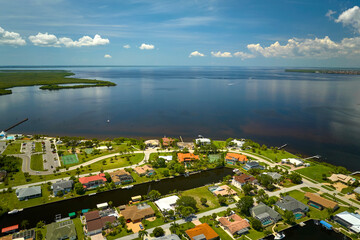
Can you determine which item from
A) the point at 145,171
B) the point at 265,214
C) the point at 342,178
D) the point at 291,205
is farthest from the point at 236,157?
the point at 145,171

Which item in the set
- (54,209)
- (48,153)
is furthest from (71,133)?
(54,209)

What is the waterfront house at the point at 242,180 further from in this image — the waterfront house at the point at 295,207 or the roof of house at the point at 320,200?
the roof of house at the point at 320,200

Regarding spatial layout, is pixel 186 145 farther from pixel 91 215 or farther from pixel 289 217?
pixel 91 215

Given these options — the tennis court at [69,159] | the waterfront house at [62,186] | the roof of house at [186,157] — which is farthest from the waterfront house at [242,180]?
the tennis court at [69,159]

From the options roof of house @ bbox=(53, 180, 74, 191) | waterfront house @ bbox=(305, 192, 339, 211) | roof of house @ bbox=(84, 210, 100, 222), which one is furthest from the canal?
waterfront house @ bbox=(305, 192, 339, 211)

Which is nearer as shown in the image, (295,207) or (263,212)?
(263,212)

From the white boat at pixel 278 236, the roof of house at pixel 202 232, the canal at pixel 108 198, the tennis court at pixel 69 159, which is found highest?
the tennis court at pixel 69 159
